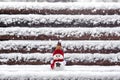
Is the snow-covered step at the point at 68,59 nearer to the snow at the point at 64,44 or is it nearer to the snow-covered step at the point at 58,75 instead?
the snow at the point at 64,44

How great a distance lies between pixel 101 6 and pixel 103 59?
36 cm

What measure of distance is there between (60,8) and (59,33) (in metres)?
0.18

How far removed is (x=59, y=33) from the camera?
1.94 metres

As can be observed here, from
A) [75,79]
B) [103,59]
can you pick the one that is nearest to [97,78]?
[75,79]

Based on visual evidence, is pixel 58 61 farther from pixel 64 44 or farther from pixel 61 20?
pixel 61 20

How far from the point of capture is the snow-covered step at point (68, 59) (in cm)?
187

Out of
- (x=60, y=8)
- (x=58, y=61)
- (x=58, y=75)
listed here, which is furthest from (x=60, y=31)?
(x=58, y=75)

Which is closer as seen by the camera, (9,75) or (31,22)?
(9,75)

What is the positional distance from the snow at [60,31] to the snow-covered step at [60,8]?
127 mm

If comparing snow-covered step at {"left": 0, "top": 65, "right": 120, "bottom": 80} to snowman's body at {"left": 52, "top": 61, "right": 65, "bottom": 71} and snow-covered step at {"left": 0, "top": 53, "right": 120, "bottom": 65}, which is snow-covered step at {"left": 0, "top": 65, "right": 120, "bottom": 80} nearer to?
snowman's body at {"left": 52, "top": 61, "right": 65, "bottom": 71}

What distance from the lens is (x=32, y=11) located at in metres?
2.00

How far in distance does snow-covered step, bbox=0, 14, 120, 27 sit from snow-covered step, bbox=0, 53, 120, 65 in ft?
0.68

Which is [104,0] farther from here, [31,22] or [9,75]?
[9,75]

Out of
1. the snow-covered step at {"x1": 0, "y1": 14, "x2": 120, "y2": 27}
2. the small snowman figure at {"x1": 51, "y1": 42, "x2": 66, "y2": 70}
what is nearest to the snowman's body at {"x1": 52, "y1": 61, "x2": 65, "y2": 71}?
the small snowman figure at {"x1": 51, "y1": 42, "x2": 66, "y2": 70}
